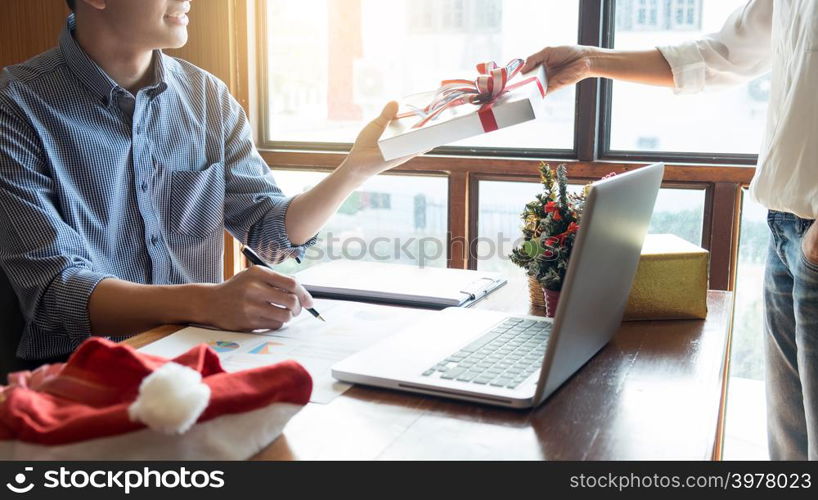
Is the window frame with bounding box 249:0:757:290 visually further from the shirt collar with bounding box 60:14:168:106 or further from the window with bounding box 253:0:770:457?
the shirt collar with bounding box 60:14:168:106

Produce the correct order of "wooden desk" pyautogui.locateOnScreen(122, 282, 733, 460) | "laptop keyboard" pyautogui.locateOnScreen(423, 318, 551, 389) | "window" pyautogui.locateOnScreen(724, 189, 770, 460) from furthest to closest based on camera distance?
"window" pyautogui.locateOnScreen(724, 189, 770, 460) → "laptop keyboard" pyautogui.locateOnScreen(423, 318, 551, 389) → "wooden desk" pyautogui.locateOnScreen(122, 282, 733, 460)

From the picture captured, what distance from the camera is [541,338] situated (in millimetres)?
1121

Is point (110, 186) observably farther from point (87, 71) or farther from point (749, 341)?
point (749, 341)

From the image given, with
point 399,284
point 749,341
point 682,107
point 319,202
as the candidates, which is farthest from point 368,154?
point 749,341

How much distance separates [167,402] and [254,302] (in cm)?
52

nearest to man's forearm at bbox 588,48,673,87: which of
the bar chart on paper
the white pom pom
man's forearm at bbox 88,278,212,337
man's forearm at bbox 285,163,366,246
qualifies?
man's forearm at bbox 285,163,366,246

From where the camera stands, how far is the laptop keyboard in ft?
3.09

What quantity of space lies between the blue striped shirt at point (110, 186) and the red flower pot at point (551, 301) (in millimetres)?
655

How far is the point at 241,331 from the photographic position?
46.4 inches

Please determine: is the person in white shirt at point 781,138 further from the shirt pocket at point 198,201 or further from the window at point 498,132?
the window at point 498,132

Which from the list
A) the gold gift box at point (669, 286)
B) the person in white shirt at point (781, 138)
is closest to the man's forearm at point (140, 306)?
the gold gift box at point (669, 286)

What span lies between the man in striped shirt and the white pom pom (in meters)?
0.49

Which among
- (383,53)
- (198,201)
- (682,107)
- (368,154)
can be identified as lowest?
(198,201)

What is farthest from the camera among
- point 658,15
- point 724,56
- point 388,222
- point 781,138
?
point 388,222
